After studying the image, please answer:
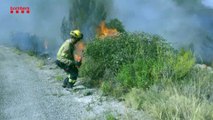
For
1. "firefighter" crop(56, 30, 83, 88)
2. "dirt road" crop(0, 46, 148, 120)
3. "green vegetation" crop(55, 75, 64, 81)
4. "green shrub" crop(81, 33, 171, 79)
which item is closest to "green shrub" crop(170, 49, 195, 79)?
"green shrub" crop(81, 33, 171, 79)

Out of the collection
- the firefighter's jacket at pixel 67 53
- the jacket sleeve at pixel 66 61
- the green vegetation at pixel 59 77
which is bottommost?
the green vegetation at pixel 59 77

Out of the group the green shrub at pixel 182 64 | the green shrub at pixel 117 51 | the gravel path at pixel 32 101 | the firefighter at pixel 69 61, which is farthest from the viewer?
the firefighter at pixel 69 61

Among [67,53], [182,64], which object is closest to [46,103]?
[67,53]

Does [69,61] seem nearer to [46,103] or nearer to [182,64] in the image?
[46,103]

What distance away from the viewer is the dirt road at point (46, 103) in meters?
10.7

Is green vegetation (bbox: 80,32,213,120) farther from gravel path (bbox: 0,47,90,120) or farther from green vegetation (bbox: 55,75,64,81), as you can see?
gravel path (bbox: 0,47,90,120)

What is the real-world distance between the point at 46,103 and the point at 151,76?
305 centimetres

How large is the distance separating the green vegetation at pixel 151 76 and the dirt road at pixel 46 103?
675 millimetres

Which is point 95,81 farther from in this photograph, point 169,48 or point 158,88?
point 158,88

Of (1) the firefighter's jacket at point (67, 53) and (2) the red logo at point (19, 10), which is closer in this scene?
(1) the firefighter's jacket at point (67, 53)

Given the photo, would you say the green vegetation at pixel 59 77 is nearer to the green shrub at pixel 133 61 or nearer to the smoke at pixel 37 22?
the green shrub at pixel 133 61

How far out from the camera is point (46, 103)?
12.0m

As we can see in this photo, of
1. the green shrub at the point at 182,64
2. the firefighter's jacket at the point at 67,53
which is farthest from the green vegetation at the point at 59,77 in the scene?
the green shrub at the point at 182,64

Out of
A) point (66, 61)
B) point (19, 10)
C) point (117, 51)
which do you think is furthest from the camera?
point (19, 10)
